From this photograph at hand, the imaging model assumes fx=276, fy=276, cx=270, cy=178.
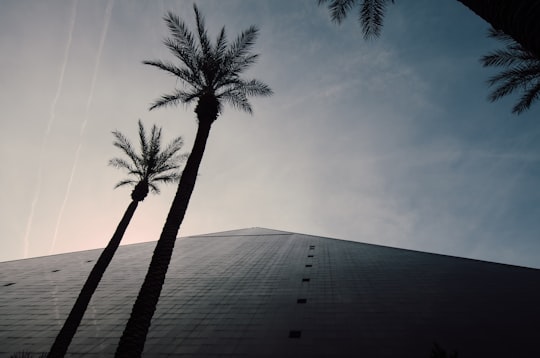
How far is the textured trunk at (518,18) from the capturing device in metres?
2.64

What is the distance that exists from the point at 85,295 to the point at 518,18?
1330 cm

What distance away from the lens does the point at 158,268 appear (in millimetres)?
6902

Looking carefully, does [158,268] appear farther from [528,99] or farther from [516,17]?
[528,99]

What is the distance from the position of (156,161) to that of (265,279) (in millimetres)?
8604

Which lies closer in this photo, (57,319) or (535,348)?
(535,348)

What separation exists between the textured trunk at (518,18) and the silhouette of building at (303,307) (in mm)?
8641


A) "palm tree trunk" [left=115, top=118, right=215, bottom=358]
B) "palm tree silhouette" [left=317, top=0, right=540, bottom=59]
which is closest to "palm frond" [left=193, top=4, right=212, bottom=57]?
"palm tree trunk" [left=115, top=118, right=215, bottom=358]

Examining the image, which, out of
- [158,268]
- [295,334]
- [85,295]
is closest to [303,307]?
[295,334]

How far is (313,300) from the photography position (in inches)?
464

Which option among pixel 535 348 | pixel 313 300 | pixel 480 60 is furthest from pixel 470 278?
pixel 480 60

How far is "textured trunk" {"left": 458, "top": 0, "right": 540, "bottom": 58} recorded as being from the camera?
8.65ft

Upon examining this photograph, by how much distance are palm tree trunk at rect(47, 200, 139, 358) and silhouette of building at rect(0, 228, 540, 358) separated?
955 mm

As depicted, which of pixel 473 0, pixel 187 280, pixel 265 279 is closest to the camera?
pixel 473 0

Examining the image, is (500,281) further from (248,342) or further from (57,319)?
(57,319)
